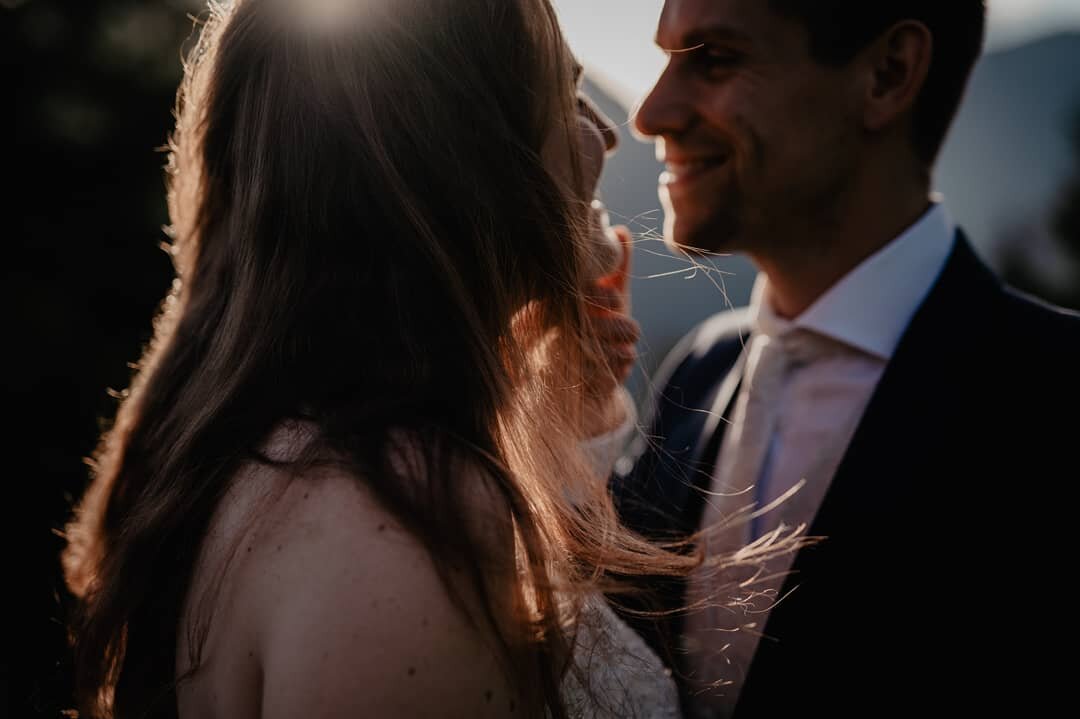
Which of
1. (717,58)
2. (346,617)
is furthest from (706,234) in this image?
(346,617)

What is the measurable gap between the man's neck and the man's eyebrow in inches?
24.5

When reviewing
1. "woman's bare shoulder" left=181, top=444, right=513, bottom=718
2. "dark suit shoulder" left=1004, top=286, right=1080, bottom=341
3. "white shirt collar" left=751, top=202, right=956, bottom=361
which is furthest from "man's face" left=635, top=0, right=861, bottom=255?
"woman's bare shoulder" left=181, top=444, right=513, bottom=718

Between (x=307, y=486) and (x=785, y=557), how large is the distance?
1.45 metres

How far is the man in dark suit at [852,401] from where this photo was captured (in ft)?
5.65

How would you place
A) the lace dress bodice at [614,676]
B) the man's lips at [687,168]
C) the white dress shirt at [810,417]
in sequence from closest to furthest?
1. the lace dress bodice at [614,676]
2. the white dress shirt at [810,417]
3. the man's lips at [687,168]

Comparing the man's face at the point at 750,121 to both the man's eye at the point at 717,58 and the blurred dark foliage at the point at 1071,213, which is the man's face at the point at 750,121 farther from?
the blurred dark foliage at the point at 1071,213

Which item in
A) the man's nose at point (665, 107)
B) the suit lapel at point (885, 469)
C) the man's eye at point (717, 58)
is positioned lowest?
the suit lapel at point (885, 469)

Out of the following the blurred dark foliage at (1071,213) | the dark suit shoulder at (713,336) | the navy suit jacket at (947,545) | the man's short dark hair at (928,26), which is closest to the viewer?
the navy suit jacket at (947,545)

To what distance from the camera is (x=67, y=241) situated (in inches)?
142

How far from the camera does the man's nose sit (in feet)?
8.13

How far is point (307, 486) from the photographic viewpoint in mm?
1084

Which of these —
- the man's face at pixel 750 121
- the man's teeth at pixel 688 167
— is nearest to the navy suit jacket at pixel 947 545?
the man's face at pixel 750 121

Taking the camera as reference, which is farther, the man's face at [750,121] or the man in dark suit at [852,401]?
the man's face at [750,121]

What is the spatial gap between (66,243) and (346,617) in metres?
3.43
